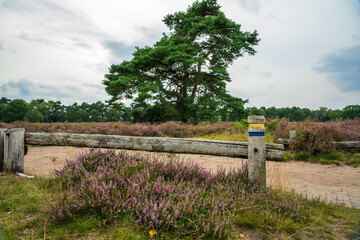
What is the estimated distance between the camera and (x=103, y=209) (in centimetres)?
261

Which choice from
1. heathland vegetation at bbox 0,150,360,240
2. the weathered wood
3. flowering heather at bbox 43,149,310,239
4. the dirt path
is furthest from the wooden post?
flowering heather at bbox 43,149,310,239

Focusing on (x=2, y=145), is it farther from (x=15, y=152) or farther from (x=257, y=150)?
(x=257, y=150)

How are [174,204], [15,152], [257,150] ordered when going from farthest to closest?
[15,152], [257,150], [174,204]

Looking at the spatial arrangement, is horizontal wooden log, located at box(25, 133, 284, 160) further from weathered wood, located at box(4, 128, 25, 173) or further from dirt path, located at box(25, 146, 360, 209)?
weathered wood, located at box(4, 128, 25, 173)

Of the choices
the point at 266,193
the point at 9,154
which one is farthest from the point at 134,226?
the point at 9,154

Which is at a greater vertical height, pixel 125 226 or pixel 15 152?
pixel 15 152

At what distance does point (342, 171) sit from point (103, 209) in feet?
25.0

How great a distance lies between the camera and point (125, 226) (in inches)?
96.3

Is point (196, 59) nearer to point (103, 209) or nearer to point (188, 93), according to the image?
point (188, 93)

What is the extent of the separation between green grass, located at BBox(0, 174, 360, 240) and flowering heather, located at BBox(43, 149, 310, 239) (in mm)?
68

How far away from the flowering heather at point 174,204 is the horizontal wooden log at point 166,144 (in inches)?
18.4

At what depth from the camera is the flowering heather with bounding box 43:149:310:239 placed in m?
2.38

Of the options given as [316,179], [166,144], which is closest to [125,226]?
[166,144]

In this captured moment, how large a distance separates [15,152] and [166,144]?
3.82m
